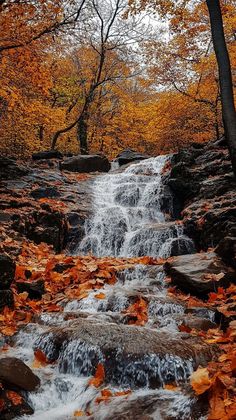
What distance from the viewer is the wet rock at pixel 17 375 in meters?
3.63

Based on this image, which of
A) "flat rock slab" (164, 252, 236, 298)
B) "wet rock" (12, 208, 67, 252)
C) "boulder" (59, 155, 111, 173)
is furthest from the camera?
"boulder" (59, 155, 111, 173)

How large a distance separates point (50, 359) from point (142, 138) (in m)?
24.7

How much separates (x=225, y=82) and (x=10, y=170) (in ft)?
29.5

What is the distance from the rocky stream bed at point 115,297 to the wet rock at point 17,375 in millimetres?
14

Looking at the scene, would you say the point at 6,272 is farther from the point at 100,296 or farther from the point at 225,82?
the point at 225,82

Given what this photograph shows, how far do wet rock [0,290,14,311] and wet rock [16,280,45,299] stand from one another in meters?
0.52

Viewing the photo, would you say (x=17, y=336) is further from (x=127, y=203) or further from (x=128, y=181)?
(x=128, y=181)

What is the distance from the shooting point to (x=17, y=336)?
504 cm

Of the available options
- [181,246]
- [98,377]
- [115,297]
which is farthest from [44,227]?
[98,377]

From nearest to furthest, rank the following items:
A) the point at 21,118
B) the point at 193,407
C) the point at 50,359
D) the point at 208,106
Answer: the point at 193,407 < the point at 50,359 < the point at 21,118 < the point at 208,106

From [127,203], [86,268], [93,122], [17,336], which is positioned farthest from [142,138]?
[17,336]

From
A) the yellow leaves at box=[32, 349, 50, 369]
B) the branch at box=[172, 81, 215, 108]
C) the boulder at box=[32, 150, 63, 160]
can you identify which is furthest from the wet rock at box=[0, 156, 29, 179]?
the yellow leaves at box=[32, 349, 50, 369]

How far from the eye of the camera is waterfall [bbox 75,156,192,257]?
A: 10.1 m

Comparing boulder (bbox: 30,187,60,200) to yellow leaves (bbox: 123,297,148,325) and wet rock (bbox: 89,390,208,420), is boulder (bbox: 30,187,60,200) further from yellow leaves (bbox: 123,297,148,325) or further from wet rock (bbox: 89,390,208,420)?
wet rock (bbox: 89,390,208,420)
